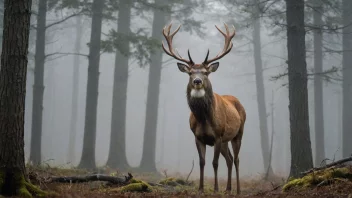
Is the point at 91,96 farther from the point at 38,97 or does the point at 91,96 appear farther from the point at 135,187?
the point at 135,187

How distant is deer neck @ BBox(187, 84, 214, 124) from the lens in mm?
7699

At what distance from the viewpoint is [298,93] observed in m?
10.4

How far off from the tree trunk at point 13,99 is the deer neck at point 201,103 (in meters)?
3.28

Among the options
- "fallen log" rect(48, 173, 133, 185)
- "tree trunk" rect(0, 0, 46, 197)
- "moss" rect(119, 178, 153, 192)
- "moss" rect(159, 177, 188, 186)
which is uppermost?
"tree trunk" rect(0, 0, 46, 197)

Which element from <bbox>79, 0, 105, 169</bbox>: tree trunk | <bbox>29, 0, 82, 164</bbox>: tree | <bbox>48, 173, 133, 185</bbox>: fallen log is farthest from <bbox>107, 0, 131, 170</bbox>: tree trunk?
<bbox>48, 173, 133, 185</bbox>: fallen log

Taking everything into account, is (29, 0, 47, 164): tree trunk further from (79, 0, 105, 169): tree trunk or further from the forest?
(79, 0, 105, 169): tree trunk

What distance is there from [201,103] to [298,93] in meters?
3.82

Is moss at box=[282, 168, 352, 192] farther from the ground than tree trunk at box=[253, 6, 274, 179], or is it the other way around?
tree trunk at box=[253, 6, 274, 179]

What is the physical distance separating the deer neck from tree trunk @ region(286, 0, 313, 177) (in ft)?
11.0

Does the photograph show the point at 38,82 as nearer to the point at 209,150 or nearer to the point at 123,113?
the point at 123,113

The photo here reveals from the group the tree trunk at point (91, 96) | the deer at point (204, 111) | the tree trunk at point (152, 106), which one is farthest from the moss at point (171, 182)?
the tree trunk at point (152, 106)

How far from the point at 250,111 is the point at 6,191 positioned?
63.1 metres

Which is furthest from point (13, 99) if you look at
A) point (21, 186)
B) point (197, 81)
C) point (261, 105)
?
point (261, 105)

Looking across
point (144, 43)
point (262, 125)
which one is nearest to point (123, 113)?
point (144, 43)
